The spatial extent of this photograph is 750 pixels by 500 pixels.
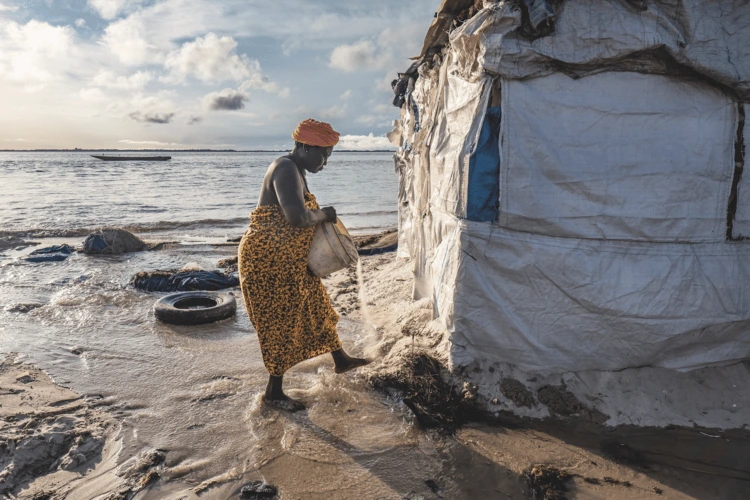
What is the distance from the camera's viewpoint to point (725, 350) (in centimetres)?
318

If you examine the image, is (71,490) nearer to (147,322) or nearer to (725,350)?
(147,322)

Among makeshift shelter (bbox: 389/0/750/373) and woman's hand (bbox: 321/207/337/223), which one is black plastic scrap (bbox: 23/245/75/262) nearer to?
woman's hand (bbox: 321/207/337/223)

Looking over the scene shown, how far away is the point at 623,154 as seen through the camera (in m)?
3.04

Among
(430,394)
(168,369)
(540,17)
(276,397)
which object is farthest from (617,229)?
(168,369)

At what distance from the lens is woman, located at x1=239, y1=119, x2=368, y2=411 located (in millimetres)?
3133

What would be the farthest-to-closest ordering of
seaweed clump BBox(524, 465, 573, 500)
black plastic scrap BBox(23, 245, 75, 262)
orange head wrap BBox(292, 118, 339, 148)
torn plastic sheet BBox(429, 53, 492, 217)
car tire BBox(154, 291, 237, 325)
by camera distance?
black plastic scrap BBox(23, 245, 75, 262) → car tire BBox(154, 291, 237, 325) → torn plastic sheet BBox(429, 53, 492, 217) → orange head wrap BBox(292, 118, 339, 148) → seaweed clump BBox(524, 465, 573, 500)

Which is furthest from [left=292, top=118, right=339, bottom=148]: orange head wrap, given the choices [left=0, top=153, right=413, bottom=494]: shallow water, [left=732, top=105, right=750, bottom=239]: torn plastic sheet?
[left=732, top=105, right=750, bottom=239]: torn plastic sheet

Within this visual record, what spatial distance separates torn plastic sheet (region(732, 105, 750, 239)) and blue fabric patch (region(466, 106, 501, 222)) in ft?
4.93

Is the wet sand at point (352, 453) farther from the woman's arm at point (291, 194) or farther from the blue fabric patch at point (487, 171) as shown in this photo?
the woman's arm at point (291, 194)

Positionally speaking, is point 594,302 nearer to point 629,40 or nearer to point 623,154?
point 623,154

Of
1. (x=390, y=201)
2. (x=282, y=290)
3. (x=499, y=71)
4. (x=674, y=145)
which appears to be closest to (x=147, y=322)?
(x=282, y=290)

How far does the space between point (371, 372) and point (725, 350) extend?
242 cm

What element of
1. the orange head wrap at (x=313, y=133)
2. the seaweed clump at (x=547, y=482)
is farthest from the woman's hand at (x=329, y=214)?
the seaweed clump at (x=547, y=482)

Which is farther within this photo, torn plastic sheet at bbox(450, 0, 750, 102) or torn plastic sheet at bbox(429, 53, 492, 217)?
torn plastic sheet at bbox(429, 53, 492, 217)
